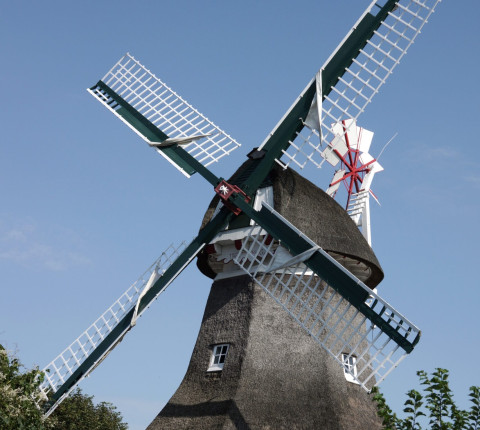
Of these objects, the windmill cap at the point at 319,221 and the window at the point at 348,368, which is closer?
the window at the point at 348,368

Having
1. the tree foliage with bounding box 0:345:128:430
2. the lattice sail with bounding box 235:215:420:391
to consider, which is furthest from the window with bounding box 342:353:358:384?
the tree foliage with bounding box 0:345:128:430

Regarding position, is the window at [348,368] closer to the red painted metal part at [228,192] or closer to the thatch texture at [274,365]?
the thatch texture at [274,365]

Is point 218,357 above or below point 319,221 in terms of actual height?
below

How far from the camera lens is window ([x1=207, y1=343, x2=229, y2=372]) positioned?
12.3m

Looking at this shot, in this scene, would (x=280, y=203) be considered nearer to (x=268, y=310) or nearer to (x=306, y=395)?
(x=268, y=310)

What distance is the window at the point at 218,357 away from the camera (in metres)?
12.3

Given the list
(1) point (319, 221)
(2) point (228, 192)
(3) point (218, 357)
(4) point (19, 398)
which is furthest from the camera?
(1) point (319, 221)

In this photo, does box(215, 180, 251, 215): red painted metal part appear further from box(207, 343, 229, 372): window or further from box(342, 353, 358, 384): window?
box(342, 353, 358, 384): window

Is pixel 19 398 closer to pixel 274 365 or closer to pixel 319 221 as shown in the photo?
pixel 274 365

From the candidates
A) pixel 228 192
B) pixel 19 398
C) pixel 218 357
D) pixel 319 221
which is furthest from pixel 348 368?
pixel 19 398

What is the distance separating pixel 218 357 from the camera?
12.4 m

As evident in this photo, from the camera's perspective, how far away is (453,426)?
885cm

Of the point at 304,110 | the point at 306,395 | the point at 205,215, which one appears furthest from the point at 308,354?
the point at 304,110

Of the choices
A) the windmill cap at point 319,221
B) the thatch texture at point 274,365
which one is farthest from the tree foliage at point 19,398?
the windmill cap at point 319,221
